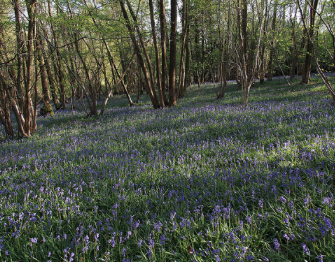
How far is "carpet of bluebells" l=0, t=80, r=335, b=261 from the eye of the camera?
87.0 inches

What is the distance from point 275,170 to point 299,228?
1351 millimetres

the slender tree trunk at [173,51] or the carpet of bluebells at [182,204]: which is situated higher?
the slender tree trunk at [173,51]

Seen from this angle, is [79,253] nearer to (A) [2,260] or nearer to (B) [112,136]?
(A) [2,260]

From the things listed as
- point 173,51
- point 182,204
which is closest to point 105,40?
point 173,51

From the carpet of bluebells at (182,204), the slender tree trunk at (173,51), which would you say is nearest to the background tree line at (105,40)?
the slender tree trunk at (173,51)

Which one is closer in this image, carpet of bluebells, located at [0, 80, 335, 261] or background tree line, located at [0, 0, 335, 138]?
carpet of bluebells, located at [0, 80, 335, 261]

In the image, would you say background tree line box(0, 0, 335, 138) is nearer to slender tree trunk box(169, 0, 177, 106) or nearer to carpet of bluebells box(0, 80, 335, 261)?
slender tree trunk box(169, 0, 177, 106)

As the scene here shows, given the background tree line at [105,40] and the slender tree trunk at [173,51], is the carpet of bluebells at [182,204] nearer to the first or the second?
the background tree line at [105,40]

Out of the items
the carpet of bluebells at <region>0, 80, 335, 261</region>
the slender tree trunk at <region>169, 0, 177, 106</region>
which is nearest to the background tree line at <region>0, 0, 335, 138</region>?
the slender tree trunk at <region>169, 0, 177, 106</region>

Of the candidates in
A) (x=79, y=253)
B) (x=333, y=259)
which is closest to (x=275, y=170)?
(x=333, y=259)

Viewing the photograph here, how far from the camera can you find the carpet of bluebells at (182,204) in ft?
7.25

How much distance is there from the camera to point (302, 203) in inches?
104

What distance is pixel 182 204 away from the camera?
2.90m

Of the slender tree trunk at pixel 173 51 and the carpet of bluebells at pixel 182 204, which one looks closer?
the carpet of bluebells at pixel 182 204
